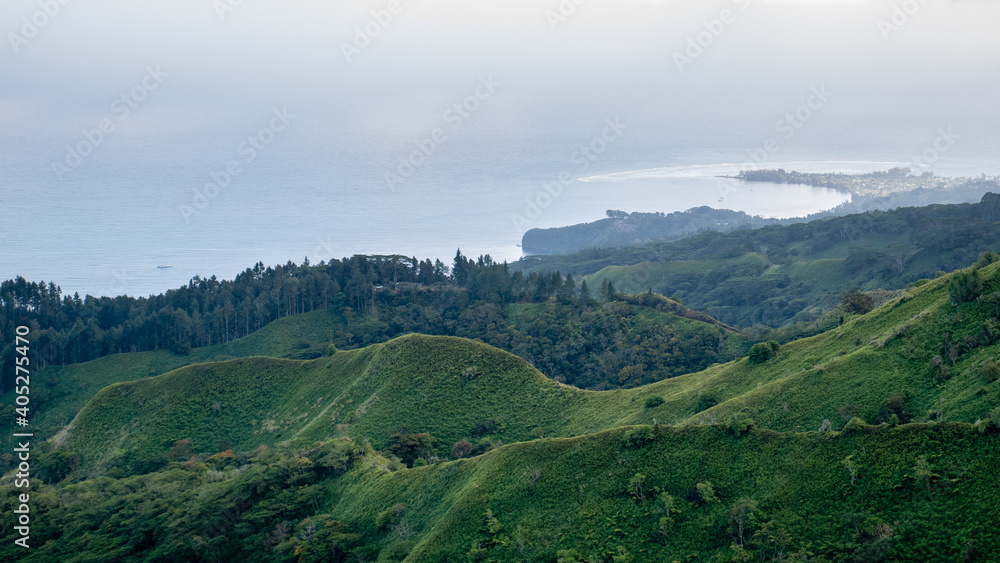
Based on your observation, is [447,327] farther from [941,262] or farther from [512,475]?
[941,262]

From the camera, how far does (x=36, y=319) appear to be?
97.9 meters

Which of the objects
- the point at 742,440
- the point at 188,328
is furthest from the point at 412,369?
the point at 188,328

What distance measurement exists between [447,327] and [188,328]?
33658 mm

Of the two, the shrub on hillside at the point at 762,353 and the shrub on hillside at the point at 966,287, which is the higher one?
the shrub on hillside at the point at 966,287

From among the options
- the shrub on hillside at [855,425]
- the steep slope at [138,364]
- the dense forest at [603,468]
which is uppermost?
the steep slope at [138,364]

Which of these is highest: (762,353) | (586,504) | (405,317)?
(405,317)

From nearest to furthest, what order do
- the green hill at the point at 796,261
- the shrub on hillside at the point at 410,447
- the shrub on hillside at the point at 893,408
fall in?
the shrub on hillside at the point at 893,408, the shrub on hillside at the point at 410,447, the green hill at the point at 796,261

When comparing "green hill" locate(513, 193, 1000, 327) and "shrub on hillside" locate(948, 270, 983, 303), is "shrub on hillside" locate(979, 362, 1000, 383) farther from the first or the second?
"green hill" locate(513, 193, 1000, 327)

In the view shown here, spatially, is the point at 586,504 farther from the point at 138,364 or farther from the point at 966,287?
the point at 138,364

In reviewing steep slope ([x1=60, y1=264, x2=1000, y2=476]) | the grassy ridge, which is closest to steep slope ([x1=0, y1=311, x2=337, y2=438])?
steep slope ([x1=60, y1=264, x2=1000, y2=476])

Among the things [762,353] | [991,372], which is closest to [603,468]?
[991,372]

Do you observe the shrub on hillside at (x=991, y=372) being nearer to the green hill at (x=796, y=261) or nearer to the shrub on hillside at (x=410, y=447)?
the shrub on hillside at (x=410, y=447)

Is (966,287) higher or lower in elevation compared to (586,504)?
higher

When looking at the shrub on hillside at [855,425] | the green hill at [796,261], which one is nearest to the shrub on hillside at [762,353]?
the shrub on hillside at [855,425]
